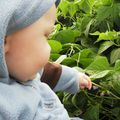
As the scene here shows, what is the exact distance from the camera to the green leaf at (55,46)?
1463 millimetres

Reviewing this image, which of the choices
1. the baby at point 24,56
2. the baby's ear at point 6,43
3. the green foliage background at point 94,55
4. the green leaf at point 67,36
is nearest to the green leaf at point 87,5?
the green foliage background at point 94,55

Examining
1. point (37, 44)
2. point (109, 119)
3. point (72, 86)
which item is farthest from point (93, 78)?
point (37, 44)

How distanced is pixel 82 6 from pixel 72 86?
1.78 feet

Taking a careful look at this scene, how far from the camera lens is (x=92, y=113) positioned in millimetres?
1292

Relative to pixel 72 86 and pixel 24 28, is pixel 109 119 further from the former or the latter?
pixel 24 28

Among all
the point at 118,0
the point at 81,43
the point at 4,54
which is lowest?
the point at 81,43

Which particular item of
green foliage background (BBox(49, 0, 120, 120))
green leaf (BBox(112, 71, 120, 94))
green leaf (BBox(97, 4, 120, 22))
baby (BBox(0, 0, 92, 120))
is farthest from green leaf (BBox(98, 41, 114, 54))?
baby (BBox(0, 0, 92, 120))

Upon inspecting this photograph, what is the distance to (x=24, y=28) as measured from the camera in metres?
0.93

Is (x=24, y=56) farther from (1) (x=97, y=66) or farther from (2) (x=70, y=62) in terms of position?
(2) (x=70, y=62)

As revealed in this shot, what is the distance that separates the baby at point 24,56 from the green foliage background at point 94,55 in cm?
24

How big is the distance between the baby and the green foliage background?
9.5 inches

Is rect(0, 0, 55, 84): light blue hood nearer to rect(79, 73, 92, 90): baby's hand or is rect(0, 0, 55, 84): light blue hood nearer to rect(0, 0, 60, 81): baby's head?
rect(0, 0, 60, 81): baby's head

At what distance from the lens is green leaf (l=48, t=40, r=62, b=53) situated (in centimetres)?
146

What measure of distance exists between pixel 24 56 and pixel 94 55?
0.53 meters
